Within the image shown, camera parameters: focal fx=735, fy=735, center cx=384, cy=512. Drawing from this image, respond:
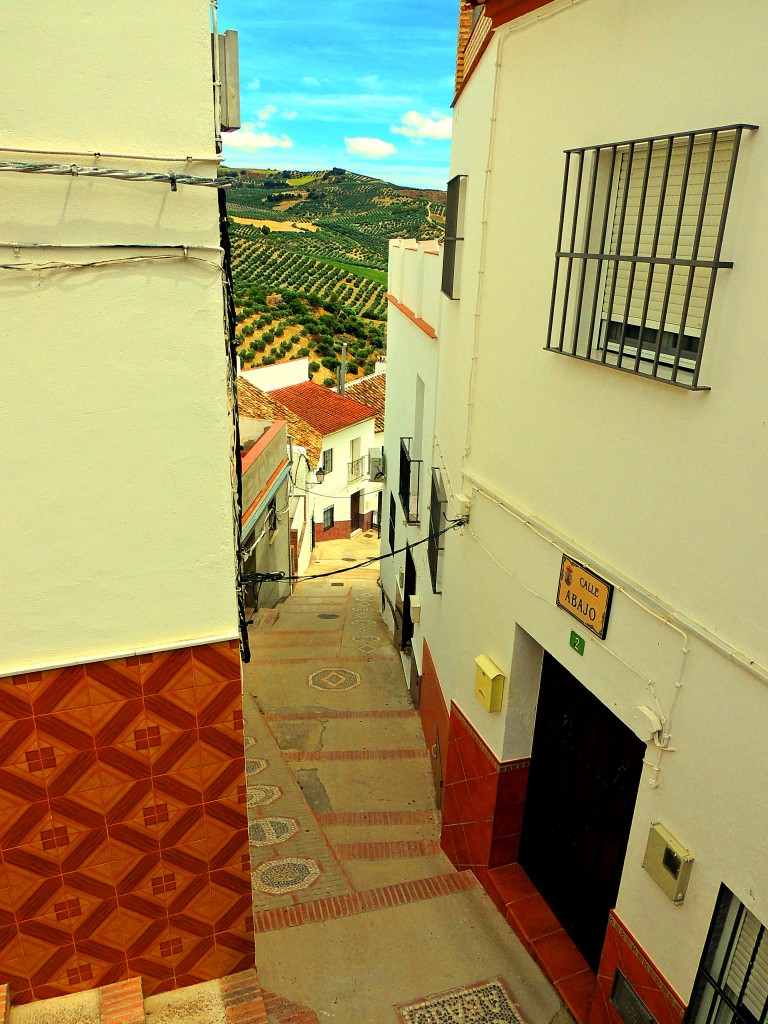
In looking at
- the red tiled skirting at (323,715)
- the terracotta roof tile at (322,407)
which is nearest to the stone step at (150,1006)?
the red tiled skirting at (323,715)

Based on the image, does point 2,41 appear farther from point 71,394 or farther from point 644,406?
point 644,406

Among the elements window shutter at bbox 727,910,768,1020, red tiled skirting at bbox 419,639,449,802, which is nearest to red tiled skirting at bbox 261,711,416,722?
red tiled skirting at bbox 419,639,449,802

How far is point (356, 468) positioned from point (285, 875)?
84.4 feet

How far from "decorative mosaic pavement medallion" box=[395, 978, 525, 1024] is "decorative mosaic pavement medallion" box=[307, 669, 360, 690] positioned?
6.15m

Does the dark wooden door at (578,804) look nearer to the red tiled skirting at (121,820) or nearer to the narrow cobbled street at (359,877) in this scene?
the narrow cobbled street at (359,877)

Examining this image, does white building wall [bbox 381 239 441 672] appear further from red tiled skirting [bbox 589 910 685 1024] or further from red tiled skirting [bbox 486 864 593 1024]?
red tiled skirting [bbox 589 910 685 1024]

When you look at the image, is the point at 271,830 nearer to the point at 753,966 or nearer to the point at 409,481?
the point at 753,966

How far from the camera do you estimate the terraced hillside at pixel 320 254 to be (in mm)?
50438

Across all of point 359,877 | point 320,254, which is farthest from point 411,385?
point 320,254

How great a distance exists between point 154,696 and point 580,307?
3.49 m

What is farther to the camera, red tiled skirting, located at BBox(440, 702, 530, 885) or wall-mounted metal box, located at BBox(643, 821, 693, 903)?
red tiled skirting, located at BBox(440, 702, 530, 885)

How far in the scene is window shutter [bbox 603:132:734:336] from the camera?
12.1 feet

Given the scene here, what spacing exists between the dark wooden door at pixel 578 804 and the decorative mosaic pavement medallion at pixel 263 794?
3.03 meters

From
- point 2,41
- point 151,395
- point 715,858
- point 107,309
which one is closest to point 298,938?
point 715,858
